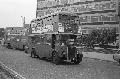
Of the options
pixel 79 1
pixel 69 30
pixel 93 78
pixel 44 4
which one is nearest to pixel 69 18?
pixel 69 30

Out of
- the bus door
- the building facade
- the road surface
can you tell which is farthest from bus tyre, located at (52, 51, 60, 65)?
the building facade

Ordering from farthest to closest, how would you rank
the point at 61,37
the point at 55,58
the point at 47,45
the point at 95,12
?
the point at 95,12, the point at 47,45, the point at 55,58, the point at 61,37

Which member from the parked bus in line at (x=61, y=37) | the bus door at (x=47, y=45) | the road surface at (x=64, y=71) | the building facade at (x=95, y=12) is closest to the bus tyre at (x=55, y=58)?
the parked bus in line at (x=61, y=37)

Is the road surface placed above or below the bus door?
below

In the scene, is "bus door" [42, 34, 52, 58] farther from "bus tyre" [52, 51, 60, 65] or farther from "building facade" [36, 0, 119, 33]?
"building facade" [36, 0, 119, 33]

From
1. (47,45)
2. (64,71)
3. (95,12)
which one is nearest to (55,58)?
(47,45)

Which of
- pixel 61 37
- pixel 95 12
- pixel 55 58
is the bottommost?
pixel 55 58

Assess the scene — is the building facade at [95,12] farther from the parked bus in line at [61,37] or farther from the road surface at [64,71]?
the road surface at [64,71]

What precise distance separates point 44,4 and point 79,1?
17.9 meters

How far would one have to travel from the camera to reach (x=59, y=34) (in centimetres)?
2170

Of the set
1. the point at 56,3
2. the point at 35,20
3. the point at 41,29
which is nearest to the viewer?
the point at 41,29

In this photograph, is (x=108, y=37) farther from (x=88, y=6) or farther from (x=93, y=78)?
(x=93, y=78)

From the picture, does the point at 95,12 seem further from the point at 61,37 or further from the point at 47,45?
the point at 61,37

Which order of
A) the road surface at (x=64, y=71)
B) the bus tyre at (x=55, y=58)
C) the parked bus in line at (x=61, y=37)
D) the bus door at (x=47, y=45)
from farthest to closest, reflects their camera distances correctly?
the bus door at (x=47, y=45) < the bus tyre at (x=55, y=58) < the parked bus in line at (x=61, y=37) < the road surface at (x=64, y=71)
